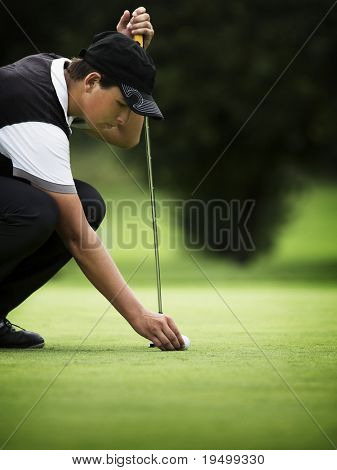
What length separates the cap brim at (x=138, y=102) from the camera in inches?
81.2

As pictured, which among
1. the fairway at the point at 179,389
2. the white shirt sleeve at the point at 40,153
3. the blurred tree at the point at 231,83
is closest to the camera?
the fairway at the point at 179,389

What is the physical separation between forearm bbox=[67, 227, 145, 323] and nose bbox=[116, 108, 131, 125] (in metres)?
0.33

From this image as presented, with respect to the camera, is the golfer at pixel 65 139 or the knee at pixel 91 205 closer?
the golfer at pixel 65 139

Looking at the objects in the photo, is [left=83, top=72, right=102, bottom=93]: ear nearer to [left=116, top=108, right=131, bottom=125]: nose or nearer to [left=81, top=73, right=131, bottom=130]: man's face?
[left=81, top=73, right=131, bottom=130]: man's face

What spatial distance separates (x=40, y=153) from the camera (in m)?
1.98

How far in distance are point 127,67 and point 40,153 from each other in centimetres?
34

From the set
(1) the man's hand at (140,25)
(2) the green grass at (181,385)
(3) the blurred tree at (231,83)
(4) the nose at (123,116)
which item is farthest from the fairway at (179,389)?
(3) the blurred tree at (231,83)

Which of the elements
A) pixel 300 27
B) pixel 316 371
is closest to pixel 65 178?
pixel 316 371

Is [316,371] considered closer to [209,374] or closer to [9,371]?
[209,374]

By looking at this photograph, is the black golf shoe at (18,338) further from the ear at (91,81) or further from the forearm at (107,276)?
the ear at (91,81)

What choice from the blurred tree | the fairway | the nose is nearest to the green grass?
the fairway

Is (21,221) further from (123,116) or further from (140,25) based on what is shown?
(140,25)

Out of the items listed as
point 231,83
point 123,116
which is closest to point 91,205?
point 123,116

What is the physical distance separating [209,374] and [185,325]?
3.43ft
